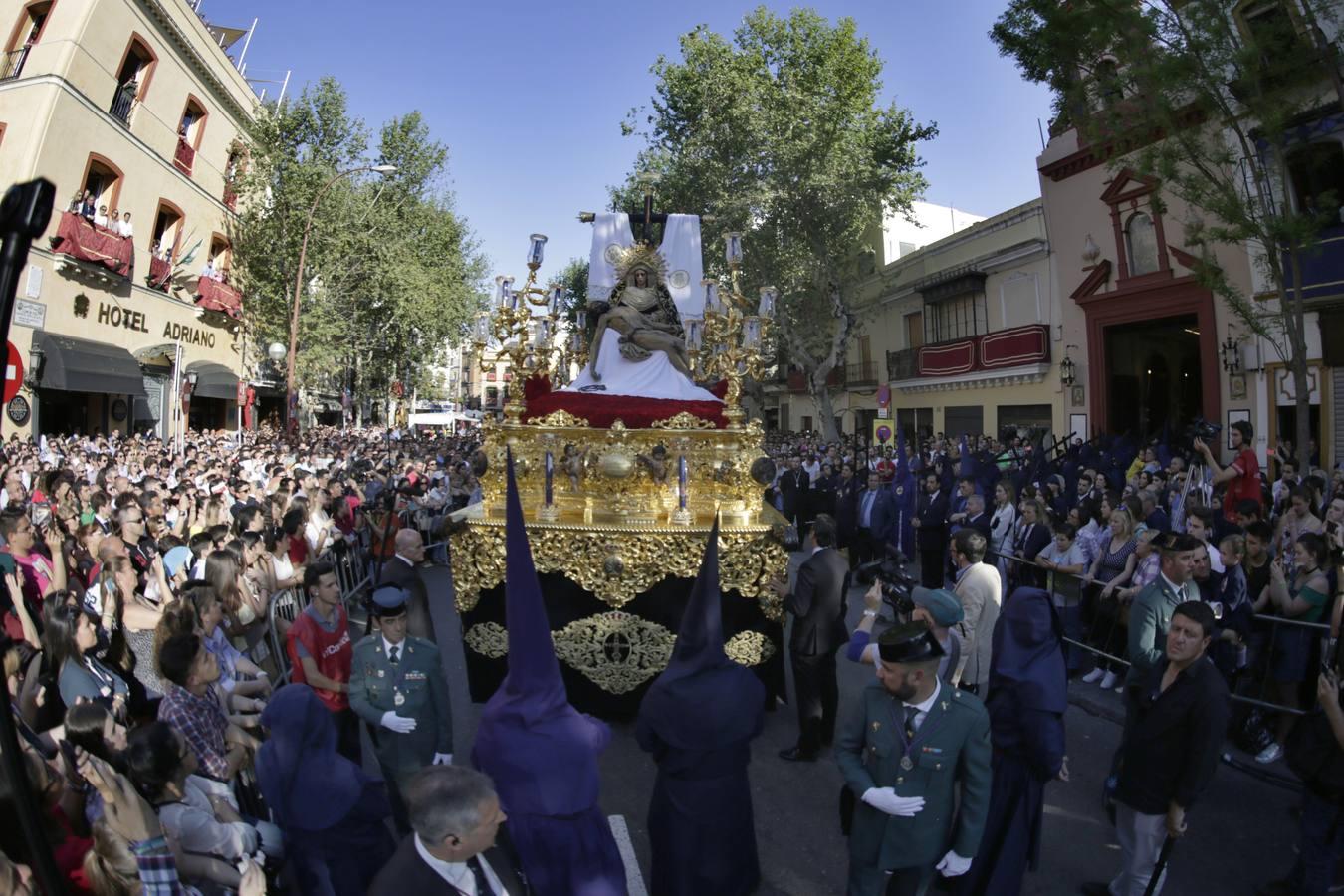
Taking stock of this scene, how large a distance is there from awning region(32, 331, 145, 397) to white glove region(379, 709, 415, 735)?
1835 centimetres

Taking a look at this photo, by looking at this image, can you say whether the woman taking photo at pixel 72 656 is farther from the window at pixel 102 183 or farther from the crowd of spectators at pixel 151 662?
the window at pixel 102 183

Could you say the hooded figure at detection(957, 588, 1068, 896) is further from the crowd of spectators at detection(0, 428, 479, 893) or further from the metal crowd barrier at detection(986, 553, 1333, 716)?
the crowd of spectators at detection(0, 428, 479, 893)

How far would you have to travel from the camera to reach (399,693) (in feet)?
14.1

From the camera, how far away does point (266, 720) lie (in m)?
3.35

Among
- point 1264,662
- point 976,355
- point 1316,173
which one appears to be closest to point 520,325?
point 1264,662

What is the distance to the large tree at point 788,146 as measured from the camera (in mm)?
24547

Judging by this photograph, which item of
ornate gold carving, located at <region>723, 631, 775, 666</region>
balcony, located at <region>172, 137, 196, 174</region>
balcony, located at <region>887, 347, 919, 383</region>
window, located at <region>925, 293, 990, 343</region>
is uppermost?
balcony, located at <region>172, 137, 196, 174</region>

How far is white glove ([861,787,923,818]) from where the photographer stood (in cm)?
325

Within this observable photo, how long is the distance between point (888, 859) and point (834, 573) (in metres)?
2.79

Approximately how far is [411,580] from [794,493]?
1115cm

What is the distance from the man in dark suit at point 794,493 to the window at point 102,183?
1756cm

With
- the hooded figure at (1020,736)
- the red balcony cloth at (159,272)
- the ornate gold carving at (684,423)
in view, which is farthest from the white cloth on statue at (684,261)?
the red balcony cloth at (159,272)

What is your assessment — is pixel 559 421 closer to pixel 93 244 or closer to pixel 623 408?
pixel 623 408

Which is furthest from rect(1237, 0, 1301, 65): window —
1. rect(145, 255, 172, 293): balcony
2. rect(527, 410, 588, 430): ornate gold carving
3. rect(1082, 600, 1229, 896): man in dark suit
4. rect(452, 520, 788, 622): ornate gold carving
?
rect(145, 255, 172, 293): balcony
